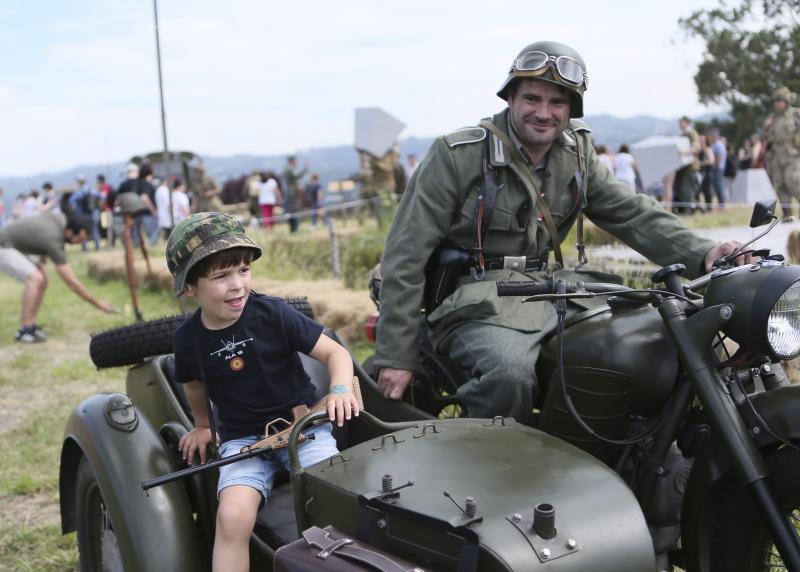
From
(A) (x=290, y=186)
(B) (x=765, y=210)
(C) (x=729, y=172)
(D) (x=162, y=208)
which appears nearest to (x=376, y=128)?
(D) (x=162, y=208)

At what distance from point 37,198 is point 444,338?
24.6 meters

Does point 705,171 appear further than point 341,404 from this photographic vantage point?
Yes

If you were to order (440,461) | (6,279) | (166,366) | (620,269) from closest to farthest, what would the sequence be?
(440,461)
(166,366)
(620,269)
(6,279)

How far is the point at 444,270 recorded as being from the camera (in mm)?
3314

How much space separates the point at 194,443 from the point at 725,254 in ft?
6.33

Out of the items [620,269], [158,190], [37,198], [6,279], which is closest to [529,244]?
[620,269]

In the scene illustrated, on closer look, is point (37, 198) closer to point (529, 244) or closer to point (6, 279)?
point (6, 279)

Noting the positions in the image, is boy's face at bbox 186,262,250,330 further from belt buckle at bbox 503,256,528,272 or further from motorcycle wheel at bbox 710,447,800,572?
motorcycle wheel at bbox 710,447,800,572

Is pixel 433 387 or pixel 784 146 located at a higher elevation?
pixel 784 146

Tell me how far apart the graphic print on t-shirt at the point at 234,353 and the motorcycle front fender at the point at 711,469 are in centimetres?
140

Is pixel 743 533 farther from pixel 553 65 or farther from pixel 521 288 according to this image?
pixel 553 65

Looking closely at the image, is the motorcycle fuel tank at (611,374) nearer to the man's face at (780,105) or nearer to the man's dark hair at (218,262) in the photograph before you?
the man's dark hair at (218,262)

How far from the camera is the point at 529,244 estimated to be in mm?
3326

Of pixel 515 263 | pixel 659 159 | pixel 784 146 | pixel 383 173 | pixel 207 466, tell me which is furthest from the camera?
pixel 383 173
